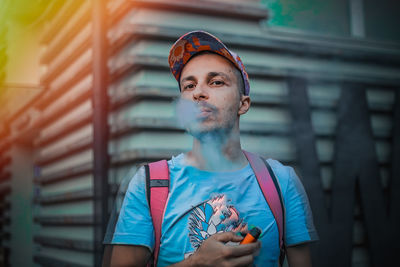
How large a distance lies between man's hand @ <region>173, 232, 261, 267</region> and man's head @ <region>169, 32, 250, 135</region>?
509 millimetres

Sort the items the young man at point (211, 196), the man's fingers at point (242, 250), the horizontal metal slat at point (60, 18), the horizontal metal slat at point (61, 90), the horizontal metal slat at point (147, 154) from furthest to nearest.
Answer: the horizontal metal slat at point (60, 18)
the horizontal metal slat at point (61, 90)
the horizontal metal slat at point (147, 154)
the young man at point (211, 196)
the man's fingers at point (242, 250)

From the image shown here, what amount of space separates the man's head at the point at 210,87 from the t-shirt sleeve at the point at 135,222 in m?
0.39

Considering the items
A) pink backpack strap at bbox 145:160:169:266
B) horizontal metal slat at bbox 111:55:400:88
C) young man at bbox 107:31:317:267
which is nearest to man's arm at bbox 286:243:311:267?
young man at bbox 107:31:317:267

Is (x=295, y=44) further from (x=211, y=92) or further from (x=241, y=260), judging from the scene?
(x=241, y=260)

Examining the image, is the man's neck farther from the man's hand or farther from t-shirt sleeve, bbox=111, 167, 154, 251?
the man's hand

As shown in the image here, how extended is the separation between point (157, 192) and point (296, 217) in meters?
0.71

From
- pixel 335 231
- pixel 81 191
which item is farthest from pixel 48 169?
pixel 335 231

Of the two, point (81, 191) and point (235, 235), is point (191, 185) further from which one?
point (81, 191)

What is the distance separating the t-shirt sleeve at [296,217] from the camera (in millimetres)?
2055

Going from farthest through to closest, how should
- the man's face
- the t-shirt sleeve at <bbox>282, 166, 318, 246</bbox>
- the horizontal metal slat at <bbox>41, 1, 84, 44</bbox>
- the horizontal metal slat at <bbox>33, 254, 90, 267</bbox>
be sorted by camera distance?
the horizontal metal slat at <bbox>41, 1, 84, 44</bbox> < the horizontal metal slat at <bbox>33, 254, 90, 267</bbox> < the t-shirt sleeve at <bbox>282, 166, 318, 246</bbox> < the man's face

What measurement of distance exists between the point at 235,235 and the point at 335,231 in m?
2.87

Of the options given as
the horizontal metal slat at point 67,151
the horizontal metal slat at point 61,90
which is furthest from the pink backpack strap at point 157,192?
the horizontal metal slat at point 61,90

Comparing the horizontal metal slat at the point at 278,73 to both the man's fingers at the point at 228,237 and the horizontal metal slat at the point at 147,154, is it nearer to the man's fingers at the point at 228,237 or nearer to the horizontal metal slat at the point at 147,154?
the horizontal metal slat at the point at 147,154

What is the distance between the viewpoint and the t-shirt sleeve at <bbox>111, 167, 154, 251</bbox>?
187cm
